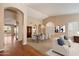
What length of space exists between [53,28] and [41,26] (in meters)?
0.36

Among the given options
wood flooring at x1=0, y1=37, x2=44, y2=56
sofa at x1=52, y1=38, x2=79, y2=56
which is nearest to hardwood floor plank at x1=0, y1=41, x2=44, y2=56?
wood flooring at x1=0, y1=37, x2=44, y2=56

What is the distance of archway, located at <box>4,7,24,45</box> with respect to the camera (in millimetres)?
3154

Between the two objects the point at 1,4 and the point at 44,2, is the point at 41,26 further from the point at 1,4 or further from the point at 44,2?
the point at 1,4

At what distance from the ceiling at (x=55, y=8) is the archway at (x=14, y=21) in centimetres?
51

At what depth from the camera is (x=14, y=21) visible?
3289 millimetres

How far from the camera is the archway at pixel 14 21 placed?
315 centimetres

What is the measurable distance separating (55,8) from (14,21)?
127cm

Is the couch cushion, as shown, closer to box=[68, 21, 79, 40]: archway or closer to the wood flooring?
box=[68, 21, 79, 40]: archway

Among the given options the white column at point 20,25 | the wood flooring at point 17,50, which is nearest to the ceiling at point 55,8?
the white column at point 20,25

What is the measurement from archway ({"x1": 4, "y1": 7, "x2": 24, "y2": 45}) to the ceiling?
20.1 inches

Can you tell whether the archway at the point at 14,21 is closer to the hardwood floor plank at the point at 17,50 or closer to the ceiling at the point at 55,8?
the hardwood floor plank at the point at 17,50

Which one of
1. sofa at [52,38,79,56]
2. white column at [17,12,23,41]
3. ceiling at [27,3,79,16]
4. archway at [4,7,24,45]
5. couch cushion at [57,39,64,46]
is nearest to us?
ceiling at [27,3,79,16]

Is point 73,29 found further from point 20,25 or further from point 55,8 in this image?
point 20,25

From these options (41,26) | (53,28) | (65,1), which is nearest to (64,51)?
(53,28)
